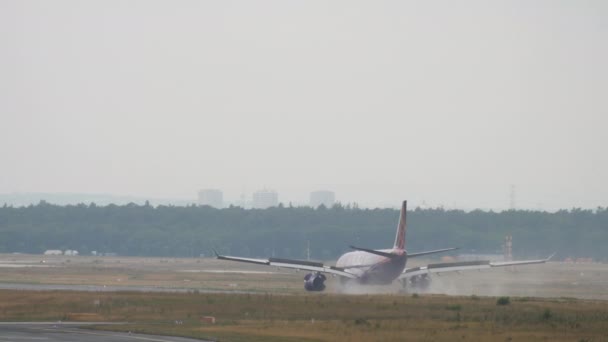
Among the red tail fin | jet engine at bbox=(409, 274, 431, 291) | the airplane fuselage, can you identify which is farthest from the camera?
jet engine at bbox=(409, 274, 431, 291)

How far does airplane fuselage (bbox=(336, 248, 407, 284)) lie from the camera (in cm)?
9825

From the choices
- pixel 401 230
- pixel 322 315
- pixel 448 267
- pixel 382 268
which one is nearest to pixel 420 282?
pixel 448 267

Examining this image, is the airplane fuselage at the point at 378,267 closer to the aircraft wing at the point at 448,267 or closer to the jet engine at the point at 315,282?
the aircraft wing at the point at 448,267

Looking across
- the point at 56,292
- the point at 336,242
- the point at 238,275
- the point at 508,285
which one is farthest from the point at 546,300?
the point at 336,242

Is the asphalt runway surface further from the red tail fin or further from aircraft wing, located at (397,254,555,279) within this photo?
aircraft wing, located at (397,254,555,279)

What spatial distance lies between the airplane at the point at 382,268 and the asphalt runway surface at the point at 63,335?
34.1m

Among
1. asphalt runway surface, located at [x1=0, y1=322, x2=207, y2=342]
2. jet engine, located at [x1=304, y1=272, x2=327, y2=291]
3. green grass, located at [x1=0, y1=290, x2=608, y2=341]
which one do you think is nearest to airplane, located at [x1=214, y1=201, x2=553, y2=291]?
jet engine, located at [x1=304, y1=272, x2=327, y2=291]

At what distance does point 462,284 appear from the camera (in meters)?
114

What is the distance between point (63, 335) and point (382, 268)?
142ft

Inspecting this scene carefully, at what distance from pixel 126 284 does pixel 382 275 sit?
25.3m

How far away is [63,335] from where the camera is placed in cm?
6022

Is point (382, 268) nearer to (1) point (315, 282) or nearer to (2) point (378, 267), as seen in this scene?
(2) point (378, 267)

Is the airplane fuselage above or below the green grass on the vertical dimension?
above

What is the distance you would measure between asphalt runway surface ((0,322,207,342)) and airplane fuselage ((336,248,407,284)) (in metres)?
37.1
